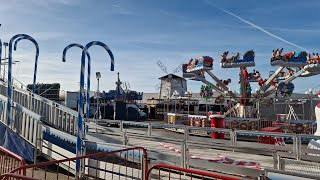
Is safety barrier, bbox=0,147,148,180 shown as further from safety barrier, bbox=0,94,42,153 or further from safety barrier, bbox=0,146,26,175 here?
safety barrier, bbox=0,94,42,153

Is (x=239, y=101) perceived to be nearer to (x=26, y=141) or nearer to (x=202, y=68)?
(x=202, y=68)

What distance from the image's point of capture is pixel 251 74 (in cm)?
2856

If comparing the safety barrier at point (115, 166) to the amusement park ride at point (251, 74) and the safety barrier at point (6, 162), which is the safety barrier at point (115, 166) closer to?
the safety barrier at point (6, 162)

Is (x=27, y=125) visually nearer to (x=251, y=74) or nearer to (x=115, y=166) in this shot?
(x=115, y=166)

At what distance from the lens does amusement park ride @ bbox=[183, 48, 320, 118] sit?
20266mm

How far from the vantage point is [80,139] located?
8.59m

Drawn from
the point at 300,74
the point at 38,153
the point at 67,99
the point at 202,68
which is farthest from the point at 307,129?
the point at 67,99

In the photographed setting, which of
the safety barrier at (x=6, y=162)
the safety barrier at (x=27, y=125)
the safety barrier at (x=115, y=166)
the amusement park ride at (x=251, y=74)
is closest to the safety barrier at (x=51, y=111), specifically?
the safety barrier at (x=27, y=125)

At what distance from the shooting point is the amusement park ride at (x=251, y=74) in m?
20.3

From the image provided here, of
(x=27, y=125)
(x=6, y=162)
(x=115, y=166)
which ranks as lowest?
(x=115, y=166)

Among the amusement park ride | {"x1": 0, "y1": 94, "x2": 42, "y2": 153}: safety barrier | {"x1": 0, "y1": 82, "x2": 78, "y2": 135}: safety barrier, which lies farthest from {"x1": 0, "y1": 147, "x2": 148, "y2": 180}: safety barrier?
the amusement park ride

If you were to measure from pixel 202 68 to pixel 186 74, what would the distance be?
347 centimetres

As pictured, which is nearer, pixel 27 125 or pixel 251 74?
pixel 27 125

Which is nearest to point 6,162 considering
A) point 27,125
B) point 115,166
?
point 115,166
